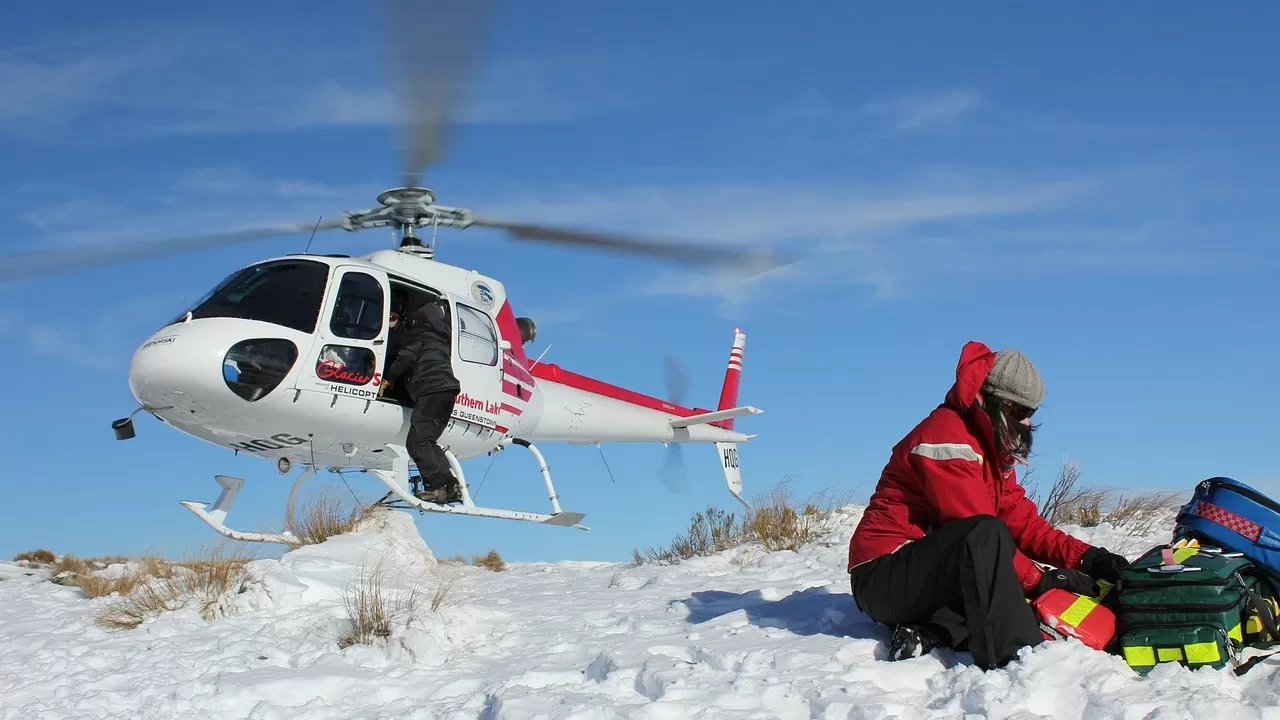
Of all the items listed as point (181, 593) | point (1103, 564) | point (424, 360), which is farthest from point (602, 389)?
point (1103, 564)

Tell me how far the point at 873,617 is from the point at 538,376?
25.5 feet

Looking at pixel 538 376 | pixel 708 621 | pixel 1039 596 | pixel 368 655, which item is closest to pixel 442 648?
pixel 368 655

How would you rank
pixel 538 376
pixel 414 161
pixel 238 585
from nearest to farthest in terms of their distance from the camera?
pixel 238 585
pixel 414 161
pixel 538 376

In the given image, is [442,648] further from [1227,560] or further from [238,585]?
[1227,560]

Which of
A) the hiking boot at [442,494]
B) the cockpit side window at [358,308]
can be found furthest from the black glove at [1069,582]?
the hiking boot at [442,494]

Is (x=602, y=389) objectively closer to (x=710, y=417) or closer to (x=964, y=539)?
(x=710, y=417)

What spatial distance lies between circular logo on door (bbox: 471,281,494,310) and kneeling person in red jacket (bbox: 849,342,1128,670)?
6540 mm

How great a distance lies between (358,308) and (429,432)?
4.38 feet

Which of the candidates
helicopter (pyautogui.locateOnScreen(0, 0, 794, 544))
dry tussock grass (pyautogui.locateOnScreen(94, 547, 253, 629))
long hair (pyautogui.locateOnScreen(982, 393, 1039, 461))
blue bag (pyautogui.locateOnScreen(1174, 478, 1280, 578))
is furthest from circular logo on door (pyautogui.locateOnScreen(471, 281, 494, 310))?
blue bag (pyautogui.locateOnScreen(1174, 478, 1280, 578))

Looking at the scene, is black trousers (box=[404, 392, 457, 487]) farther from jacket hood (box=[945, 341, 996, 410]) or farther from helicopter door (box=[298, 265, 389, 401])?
jacket hood (box=[945, 341, 996, 410])

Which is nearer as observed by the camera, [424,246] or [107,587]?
[107,587]

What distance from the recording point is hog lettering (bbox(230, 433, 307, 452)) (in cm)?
966

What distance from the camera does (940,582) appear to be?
15.0 feet

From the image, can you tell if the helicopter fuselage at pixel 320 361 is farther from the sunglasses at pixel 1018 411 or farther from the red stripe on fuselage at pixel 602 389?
the sunglasses at pixel 1018 411
